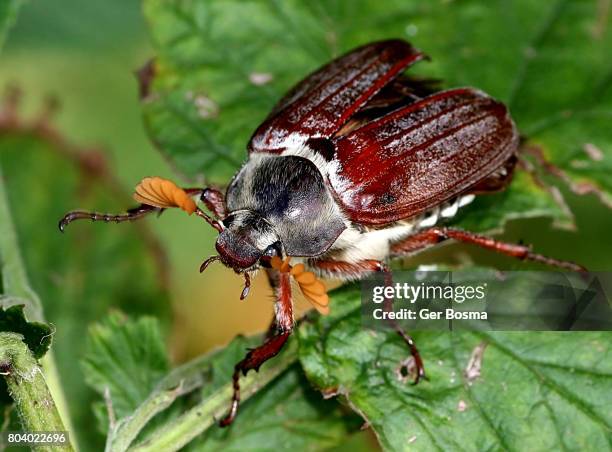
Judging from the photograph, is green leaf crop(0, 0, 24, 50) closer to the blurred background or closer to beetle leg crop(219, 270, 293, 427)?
the blurred background

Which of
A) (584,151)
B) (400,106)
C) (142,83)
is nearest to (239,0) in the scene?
(142,83)

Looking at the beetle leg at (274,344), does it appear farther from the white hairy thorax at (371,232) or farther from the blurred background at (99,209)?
the blurred background at (99,209)

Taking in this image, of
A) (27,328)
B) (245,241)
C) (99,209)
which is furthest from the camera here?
(99,209)

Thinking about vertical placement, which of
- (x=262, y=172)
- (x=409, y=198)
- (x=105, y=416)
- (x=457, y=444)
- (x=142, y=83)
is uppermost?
(x=142, y=83)

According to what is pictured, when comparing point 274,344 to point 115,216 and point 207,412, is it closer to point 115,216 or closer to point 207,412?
point 207,412

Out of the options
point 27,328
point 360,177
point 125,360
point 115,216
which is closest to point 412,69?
point 360,177

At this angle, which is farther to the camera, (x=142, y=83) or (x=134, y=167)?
(x=134, y=167)

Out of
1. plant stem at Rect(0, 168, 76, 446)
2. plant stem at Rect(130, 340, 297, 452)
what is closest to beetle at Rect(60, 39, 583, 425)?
plant stem at Rect(130, 340, 297, 452)

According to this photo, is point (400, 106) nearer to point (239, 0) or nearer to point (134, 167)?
point (239, 0)
